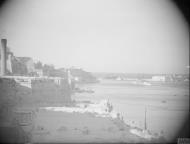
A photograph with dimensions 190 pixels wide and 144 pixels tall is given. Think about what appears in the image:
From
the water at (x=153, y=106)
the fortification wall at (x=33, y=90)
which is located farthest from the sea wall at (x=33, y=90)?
the water at (x=153, y=106)

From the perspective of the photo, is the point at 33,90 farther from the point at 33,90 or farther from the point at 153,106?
the point at 153,106

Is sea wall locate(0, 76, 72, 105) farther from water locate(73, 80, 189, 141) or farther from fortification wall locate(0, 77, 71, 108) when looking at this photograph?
water locate(73, 80, 189, 141)

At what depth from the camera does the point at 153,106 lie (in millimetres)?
9617

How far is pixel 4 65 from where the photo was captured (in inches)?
372

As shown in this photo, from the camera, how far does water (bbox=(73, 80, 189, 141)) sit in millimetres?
7725

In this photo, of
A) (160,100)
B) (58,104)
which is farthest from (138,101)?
(58,104)

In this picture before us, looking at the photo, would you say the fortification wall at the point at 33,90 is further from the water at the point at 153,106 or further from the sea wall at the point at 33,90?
the water at the point at 153,106

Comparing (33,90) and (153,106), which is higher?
(33,90)

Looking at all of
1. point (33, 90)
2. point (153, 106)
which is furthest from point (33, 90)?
point (153, 106)

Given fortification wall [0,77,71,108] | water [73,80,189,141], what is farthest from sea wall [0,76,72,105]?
water [73,80,189,141]

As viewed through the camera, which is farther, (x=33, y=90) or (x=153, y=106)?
(x=153, y=106)

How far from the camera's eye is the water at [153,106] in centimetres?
772

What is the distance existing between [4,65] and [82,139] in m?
4.92

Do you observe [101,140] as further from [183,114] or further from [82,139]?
[183,114]
